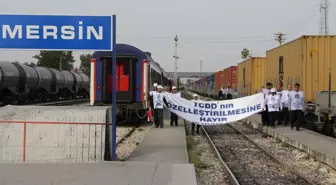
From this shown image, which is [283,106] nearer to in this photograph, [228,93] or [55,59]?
[228,93]

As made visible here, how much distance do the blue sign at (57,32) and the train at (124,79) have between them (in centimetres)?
971

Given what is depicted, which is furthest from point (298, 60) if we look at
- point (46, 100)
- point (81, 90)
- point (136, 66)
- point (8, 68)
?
point (81, 90)

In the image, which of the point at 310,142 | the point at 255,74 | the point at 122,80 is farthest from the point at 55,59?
the point at 310,142

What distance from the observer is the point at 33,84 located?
35875 mm

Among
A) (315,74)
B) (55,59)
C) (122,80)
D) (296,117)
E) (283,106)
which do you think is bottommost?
(296,117)

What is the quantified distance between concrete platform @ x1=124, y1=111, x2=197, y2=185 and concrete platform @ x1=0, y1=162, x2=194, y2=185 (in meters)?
0.10

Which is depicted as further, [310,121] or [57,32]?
[310,121]

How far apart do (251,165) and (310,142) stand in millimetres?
3349

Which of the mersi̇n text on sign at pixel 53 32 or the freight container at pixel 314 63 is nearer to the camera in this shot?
the mersi̇n text on sign at pixel 53 32

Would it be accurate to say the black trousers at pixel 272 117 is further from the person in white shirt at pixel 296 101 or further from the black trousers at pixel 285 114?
the person in white shirt at pixel 296 101

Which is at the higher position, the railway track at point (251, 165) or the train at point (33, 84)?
the train at point (33, 84)

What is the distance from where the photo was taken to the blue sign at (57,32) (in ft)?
29.9

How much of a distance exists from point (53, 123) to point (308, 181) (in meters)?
5.15

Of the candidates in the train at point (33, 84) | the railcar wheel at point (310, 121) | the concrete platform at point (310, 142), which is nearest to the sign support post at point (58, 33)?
the concrete platform at point (310, 142)
